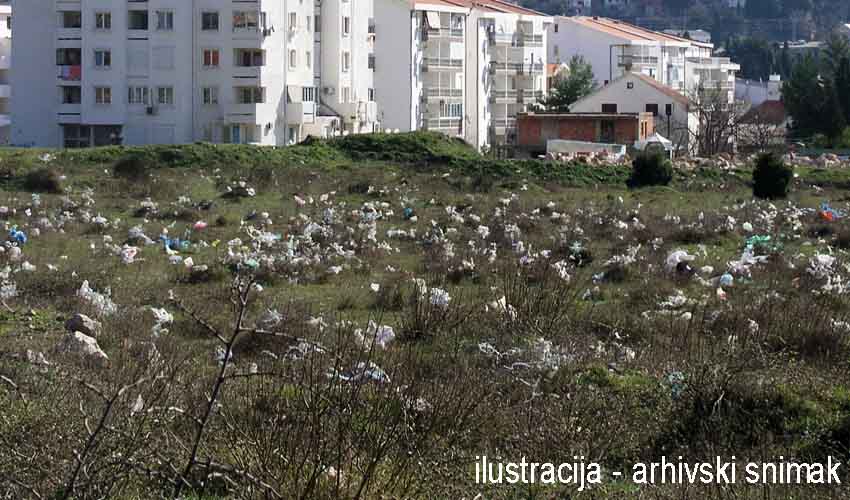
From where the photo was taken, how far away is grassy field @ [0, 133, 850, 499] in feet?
20.5

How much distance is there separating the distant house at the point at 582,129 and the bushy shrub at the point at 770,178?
2609 centimetres

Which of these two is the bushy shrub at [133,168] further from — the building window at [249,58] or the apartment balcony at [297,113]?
the apartment balcony at [297,113]

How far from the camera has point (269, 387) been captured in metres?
7.70

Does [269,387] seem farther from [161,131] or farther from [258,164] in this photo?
[161,131]

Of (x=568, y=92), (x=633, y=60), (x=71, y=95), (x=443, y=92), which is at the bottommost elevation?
(x=71, y=95)

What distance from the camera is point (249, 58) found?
51.0 metres

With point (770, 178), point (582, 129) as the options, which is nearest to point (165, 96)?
point (582, 129)

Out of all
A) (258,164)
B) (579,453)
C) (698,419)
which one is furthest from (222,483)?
(258,164)

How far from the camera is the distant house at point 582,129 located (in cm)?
5659

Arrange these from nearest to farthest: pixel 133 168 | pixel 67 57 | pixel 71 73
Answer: pixel 133 168 → pixel 71 73 → pixel 67 57

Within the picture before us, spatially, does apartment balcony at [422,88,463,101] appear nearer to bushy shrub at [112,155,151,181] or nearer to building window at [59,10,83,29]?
building window at [59,10,83,29]

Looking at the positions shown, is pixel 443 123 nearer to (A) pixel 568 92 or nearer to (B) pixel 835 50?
(A) pixel 568 92

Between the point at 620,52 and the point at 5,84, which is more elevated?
the point at 620,52

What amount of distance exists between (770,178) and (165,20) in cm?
2684
